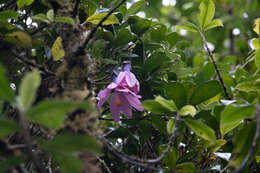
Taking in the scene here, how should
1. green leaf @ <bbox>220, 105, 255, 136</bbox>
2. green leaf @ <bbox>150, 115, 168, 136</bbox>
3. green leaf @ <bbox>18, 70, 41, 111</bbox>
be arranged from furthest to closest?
green leaf @ <bbox>150, 115, 168, 136</bbox> → green leaf @ <bbox>220, 105, 255, 136</bbox> → green leaf @ <bbox>18, 70, 41, 111</bbox>

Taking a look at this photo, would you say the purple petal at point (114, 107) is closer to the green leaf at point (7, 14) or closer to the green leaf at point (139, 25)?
the green leaf at point (139, 25)

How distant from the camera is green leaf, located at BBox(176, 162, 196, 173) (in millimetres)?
849

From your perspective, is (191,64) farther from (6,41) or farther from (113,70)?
(6,41)

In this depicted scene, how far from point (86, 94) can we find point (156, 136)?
54cm

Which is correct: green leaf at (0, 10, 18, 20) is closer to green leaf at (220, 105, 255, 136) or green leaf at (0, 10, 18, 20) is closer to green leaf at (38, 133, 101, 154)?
green leaf at (38, 133, 101, 154)

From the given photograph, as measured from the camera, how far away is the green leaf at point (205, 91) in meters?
0.92

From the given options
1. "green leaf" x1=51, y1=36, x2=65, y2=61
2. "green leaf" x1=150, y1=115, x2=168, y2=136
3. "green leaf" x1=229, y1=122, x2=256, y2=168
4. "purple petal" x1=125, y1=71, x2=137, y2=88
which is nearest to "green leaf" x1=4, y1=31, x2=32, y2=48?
"green leaf" x1=51, y1=36, x2=65, y2=61

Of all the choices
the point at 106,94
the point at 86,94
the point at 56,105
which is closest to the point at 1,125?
the point at 56,105

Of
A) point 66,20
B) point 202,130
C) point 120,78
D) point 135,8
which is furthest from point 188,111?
point 135,8

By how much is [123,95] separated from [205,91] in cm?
28

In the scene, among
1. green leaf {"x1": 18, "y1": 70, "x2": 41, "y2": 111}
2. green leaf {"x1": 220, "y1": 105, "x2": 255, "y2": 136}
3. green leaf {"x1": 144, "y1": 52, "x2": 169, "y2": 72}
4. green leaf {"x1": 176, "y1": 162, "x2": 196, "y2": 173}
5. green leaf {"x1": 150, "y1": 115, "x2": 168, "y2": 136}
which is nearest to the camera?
green leaf {"x1": 18, "y1": 70, "x2": 41, "y2": 111}

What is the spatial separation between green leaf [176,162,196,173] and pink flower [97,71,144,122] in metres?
0.21

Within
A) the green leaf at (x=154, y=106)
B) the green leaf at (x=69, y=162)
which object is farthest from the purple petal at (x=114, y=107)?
the green leaf at (x=69, y=162)

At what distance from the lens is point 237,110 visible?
Result: 75 cm
